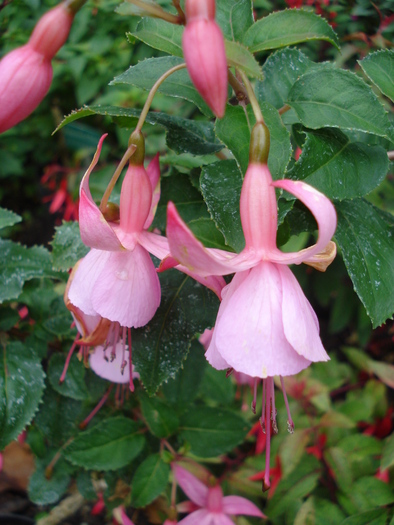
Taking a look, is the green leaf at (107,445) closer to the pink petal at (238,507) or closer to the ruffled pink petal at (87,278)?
the pink petal at (238,507)

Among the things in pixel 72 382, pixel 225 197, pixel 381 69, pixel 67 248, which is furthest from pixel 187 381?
pixel 381 69

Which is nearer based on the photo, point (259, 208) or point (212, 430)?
point (259, 208)

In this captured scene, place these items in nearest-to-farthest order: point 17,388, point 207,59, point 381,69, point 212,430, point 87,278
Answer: point 207,59 < point 87,278 < point 381,69 < point 17,388 < point 212,430


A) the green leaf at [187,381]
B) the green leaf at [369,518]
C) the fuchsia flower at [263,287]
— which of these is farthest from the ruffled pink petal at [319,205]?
the green leaf at [369,518]

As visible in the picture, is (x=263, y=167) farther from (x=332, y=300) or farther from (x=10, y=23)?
(x=10, y=23)

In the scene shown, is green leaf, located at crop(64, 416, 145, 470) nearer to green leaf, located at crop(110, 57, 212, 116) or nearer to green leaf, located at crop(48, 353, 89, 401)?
green leaf, located at crop(48, 353, 89, 401)

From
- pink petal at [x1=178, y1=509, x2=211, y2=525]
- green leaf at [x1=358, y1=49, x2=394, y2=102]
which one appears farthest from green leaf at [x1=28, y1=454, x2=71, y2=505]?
green leaf at [x1=358, y1=49, x2=394, y2=102]

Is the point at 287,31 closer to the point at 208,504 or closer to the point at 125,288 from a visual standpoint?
the point at 125,288

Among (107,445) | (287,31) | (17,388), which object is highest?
(287,31)
